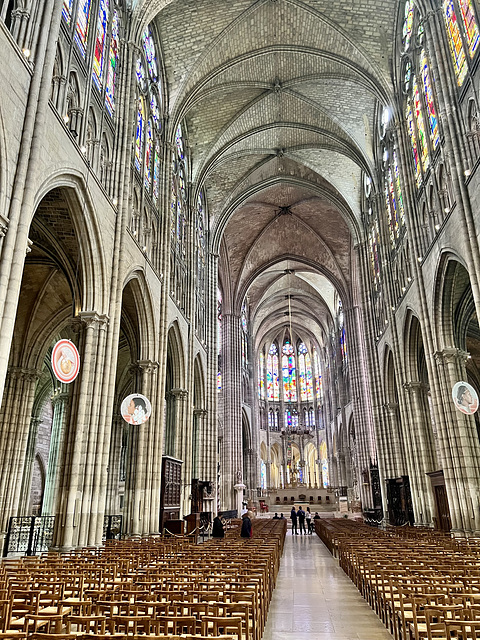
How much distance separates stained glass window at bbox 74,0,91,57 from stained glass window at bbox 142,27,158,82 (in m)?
6.30

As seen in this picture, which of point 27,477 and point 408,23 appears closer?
point 408,23

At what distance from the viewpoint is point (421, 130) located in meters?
19.0

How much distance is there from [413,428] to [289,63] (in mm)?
19692

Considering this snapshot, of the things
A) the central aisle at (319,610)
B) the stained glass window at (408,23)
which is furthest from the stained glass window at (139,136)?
the central aisle at (319,610)

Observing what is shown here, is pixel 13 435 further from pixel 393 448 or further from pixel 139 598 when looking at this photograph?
pixel 393 448

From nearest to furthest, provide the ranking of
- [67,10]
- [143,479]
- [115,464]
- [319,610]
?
1. [319,610]
2. [67,10]
3. [143,479]
4. [115,464]

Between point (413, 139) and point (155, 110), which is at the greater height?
point (155, 110)

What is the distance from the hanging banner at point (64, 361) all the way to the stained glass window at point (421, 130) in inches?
578

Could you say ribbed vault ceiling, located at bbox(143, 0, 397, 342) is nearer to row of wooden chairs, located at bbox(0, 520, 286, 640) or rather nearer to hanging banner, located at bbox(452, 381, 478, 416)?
hanging banner, located at bbox(452, 381, 478, 416)

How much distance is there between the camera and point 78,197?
12992 mm

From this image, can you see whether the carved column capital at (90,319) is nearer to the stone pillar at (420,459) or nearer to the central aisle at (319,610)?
the central aisle at (319,610)

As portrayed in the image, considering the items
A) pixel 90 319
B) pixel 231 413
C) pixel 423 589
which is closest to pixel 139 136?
pixel 90 319

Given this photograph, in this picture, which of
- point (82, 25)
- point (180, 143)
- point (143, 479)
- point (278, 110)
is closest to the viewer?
point (82, 25)

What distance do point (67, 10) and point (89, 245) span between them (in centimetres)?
630
